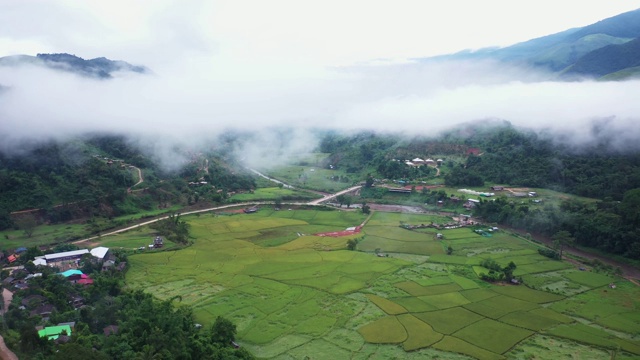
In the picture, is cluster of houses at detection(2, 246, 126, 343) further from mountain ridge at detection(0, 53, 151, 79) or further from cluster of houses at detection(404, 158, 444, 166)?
mountain ridge at detection(0, 53, 151, 79)

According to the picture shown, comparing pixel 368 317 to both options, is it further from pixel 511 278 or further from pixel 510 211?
pixel 510 211

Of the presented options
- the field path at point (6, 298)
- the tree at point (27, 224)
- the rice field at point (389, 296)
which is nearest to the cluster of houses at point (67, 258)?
the rice field at point (389, 296)

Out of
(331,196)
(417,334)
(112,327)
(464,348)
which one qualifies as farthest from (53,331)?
(331,196)

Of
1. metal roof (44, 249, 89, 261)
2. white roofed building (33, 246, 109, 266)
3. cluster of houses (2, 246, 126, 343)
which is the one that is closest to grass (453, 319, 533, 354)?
cluster of houses (2, 246, 126, 343)

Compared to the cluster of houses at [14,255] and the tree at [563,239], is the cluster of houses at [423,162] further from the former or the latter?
the cluster of houses at [14,255]

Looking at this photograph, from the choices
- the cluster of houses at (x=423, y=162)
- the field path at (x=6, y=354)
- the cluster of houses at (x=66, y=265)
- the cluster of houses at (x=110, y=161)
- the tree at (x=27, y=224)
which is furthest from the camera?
the cluster of houses at (x=423, y=162)

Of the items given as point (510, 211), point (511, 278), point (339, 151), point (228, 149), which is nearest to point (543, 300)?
point (511, 278)
